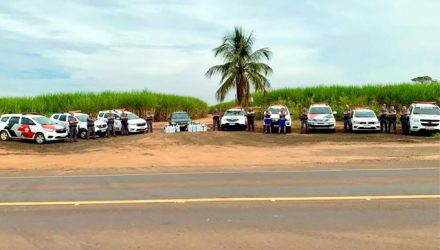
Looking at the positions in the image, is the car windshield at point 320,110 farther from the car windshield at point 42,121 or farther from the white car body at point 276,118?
the car windshield at point 42,121

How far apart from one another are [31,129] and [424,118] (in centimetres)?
2196

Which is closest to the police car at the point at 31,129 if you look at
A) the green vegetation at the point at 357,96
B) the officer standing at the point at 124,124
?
the officer standing at the point at 124,124

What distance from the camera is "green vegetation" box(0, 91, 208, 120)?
43.9m

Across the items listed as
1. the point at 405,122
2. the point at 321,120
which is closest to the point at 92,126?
the point at 321,120

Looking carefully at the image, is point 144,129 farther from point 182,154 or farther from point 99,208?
point 99,208

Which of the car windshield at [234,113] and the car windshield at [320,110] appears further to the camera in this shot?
the car windshield at [234,113]

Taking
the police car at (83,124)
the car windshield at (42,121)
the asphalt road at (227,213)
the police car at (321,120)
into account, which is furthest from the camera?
the police car at (83,124)

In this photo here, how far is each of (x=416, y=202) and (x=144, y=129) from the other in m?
26.3

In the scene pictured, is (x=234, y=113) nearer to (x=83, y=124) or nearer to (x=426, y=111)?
(x=83, y=124)

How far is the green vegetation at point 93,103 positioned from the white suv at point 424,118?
2630cm

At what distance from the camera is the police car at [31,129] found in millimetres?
27891

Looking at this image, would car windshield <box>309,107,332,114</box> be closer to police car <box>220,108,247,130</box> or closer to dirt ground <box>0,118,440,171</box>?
dirt ground <box>0,118,440,171</box>

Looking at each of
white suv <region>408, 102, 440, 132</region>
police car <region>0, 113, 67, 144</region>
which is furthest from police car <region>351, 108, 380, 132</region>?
police car <region>0, 113, 67, 144</region>

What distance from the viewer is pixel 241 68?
39.4 m
